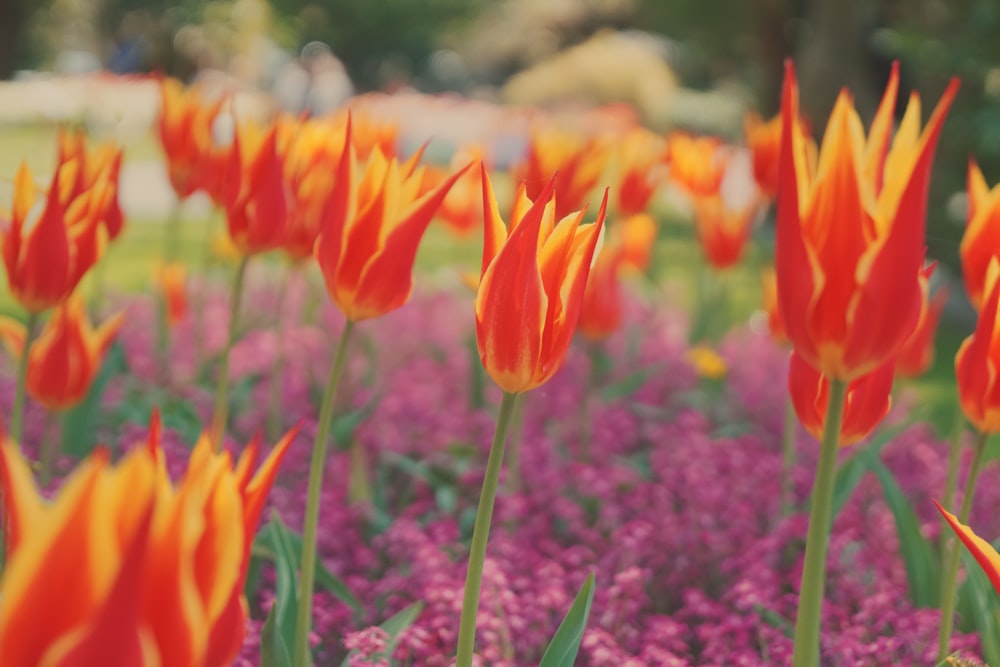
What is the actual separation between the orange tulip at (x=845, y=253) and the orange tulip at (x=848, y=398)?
25 cm

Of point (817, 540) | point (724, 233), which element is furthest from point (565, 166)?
point (817, 540)

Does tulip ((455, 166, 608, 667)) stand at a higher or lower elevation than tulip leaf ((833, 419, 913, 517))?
higher

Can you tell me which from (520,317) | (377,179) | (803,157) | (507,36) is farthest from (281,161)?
(507,36)

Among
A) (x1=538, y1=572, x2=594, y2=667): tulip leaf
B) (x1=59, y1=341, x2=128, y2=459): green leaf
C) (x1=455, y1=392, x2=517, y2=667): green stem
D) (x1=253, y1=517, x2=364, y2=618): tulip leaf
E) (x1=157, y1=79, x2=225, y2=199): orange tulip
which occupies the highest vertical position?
(x1=157, y1=79, x2=225, y2=199): orange tulip

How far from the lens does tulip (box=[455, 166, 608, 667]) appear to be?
1230mm

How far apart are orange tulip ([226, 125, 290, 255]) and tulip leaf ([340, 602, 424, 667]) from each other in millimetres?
749

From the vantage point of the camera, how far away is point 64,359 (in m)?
2.16

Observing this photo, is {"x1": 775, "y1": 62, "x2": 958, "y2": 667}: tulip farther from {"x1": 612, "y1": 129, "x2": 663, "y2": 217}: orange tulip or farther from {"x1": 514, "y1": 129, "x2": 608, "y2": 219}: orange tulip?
{"x1": 612, "y1": 129, "x2": 663, "y2": 217}: orange tulip

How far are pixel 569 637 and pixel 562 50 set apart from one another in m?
39.4

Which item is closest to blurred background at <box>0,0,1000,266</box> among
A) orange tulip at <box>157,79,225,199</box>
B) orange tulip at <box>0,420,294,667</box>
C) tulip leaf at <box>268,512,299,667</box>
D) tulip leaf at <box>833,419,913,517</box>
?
orange tulip at <box>157,79,225,199</box>

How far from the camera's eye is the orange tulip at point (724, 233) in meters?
3.98

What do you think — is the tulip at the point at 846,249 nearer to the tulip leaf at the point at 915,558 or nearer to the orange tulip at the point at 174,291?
the tulip leaf at the point at 915,558

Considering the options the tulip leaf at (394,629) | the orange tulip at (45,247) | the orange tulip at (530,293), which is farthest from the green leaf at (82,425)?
the orange tulip at (530,293)

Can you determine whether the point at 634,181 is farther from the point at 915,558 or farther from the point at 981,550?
the point at 981,550
